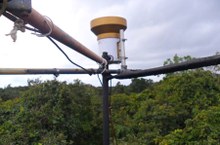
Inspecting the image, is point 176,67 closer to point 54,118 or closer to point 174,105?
point 54,118

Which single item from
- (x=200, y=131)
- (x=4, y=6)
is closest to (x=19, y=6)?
(x=4, y=6)

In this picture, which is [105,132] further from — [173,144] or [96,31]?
[173,144]

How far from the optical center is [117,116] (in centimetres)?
774

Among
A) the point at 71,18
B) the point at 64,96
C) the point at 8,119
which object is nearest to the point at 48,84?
the point at 64,96

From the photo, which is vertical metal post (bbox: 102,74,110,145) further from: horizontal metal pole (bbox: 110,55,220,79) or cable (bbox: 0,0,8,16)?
cable (bbox: 0,0,8,16)

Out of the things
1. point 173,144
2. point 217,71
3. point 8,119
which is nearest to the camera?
point 173,144

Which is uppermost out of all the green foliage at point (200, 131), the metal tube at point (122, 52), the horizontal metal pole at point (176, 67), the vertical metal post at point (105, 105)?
the metal tube at point (122, 52)

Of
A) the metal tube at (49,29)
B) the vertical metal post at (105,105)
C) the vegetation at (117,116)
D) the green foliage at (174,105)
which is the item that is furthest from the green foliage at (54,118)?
the metal tube at (49,29)

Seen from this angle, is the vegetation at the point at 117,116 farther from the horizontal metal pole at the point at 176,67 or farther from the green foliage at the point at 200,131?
the horizontal metal pole at the point at 176,67

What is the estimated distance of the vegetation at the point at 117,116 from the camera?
195 inches

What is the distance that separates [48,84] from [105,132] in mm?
5319

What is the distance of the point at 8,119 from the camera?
20.3 feet

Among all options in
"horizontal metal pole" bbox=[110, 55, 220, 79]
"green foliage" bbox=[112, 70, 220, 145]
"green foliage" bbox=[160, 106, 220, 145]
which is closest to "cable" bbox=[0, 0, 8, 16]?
"horizontal metal pole" bbox=[110, 55, 220, 79]

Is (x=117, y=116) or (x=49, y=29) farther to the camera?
(x=117, y=116)
